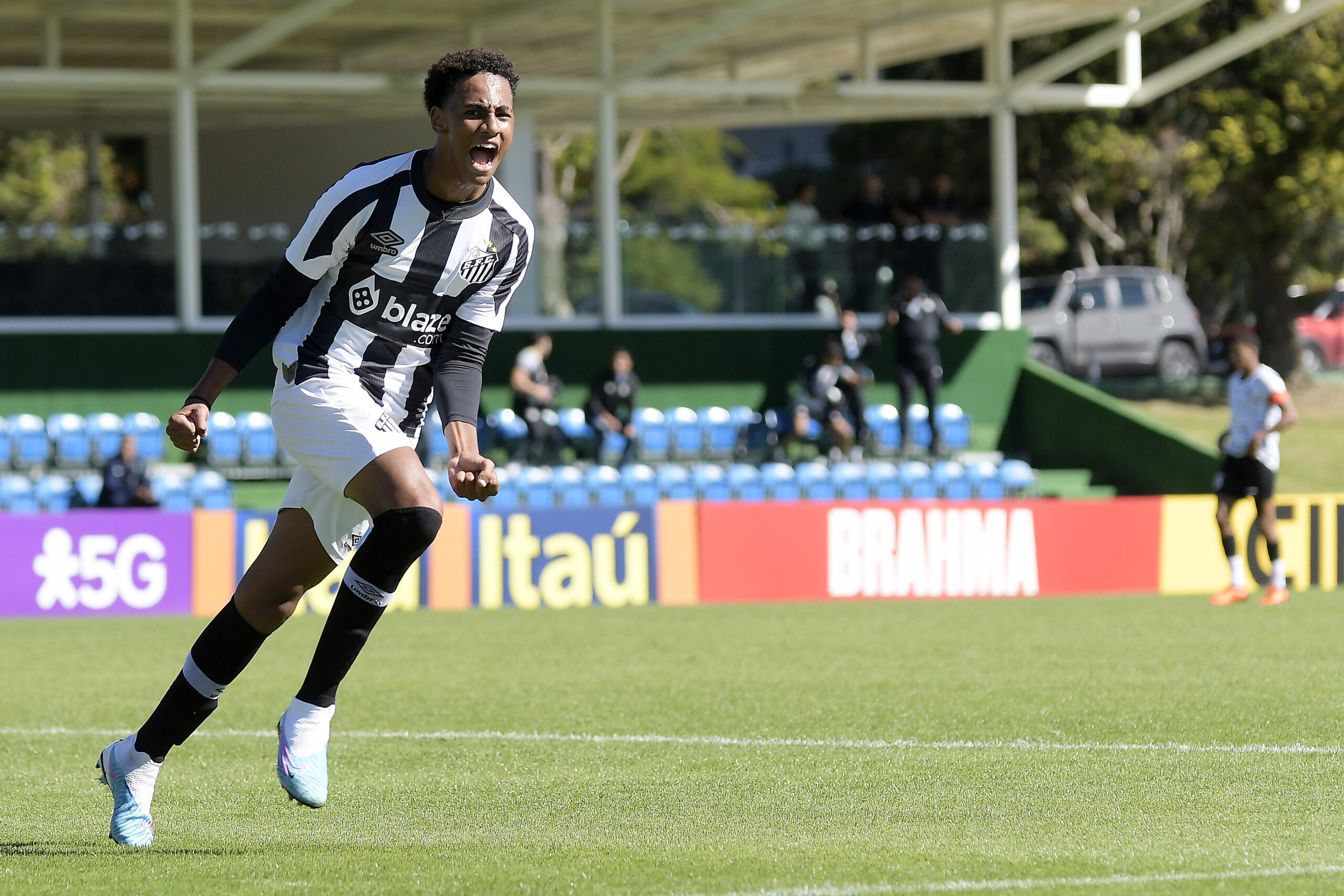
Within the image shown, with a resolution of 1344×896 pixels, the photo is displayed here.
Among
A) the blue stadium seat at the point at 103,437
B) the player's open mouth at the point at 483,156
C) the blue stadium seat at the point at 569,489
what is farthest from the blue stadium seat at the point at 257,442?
the player's open mouth at the point at 483,156

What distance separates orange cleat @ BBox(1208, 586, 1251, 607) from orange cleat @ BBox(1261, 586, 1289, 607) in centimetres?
16

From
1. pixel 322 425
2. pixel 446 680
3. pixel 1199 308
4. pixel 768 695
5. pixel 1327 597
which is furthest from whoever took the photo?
pixel 1199 308

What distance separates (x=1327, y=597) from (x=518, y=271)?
1157cm

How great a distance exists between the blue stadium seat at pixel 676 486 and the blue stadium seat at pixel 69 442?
5.91 meters

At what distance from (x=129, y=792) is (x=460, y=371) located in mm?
1478

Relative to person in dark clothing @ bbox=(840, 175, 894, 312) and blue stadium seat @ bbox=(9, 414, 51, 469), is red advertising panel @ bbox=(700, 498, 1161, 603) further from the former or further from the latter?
blue stadium seat @ bbox=(9, 414, 51, 469)

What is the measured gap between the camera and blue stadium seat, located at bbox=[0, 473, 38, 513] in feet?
54.7

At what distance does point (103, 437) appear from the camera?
744 inches

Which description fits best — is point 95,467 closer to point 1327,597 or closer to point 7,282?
point 7,282

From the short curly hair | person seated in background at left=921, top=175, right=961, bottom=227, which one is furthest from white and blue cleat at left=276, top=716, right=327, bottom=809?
person seated in background at left=921, top=175, right=961, bottom=227

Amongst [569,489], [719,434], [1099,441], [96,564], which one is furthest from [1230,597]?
[96,564]

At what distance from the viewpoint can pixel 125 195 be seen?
Answer: 37469 millimetres

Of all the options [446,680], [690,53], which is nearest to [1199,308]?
[690,53]

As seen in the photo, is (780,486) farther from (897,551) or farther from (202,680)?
(202,680)
